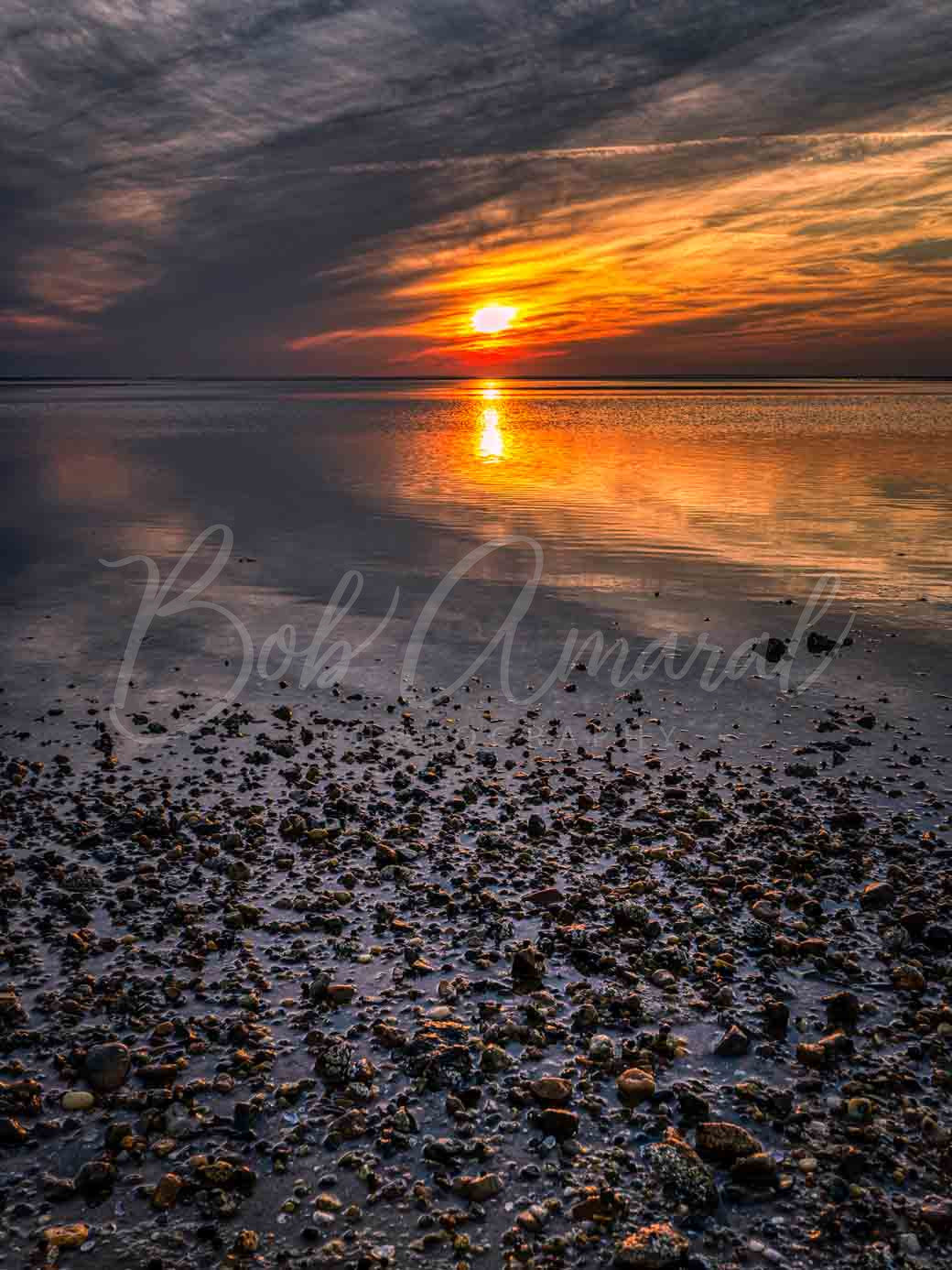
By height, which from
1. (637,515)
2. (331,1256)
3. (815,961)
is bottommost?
(331,1256)

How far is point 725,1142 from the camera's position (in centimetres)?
555

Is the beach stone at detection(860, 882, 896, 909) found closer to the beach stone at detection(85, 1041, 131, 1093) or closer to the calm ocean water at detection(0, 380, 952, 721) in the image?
the beach stone at detection(85, 1041, 131, 1093)

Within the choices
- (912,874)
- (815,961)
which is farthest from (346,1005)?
(912,874)

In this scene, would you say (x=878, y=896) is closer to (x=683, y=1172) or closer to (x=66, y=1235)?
(x=683, y=1172)

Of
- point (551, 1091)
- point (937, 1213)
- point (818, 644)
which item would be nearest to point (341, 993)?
point (551, 1091)

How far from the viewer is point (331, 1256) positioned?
494cm

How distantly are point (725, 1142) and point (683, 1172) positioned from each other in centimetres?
35

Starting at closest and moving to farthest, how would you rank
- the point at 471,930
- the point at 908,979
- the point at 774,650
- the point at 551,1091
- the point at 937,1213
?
the point at 937,1213 → the point at 551,1091 → the point at 908,979 → the point at 471,930 → the point at 774,650

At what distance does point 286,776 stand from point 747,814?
5.50 m

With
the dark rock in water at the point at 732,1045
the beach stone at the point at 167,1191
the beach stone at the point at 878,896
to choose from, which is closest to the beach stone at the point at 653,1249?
the dark rock in water at the point at 732,1045

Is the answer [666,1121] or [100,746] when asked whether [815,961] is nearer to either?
[666,1121]

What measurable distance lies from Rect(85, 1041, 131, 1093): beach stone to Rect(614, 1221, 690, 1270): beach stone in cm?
340

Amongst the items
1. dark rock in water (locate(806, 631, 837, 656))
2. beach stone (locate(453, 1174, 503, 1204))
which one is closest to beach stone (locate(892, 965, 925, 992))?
beach stone (locate(453, 1174, 503, 1204))

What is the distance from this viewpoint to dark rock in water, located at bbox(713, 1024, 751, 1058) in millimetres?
6422
